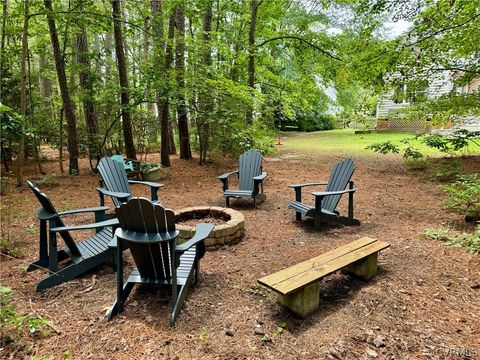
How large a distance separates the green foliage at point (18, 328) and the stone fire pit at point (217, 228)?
1.52 metres

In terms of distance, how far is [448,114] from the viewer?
7.18 meters

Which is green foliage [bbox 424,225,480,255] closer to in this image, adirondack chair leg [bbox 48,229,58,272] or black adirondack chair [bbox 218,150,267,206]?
black adirondack chair [bbox 218,150,267,206]

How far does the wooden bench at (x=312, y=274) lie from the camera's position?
2.11m

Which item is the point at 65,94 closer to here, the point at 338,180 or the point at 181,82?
the point at 181,82

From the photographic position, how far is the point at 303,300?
7.04 feet

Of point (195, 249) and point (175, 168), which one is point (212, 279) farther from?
point (175, 168)

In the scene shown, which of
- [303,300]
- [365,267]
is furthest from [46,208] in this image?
[365,267]

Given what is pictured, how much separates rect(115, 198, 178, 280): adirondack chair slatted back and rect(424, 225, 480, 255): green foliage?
3.01 metres

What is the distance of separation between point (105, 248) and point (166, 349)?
1307 mm

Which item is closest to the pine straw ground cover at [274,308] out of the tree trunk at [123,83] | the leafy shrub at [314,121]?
the tree trunk at [123,83]

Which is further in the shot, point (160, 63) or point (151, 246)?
point (160, 63)

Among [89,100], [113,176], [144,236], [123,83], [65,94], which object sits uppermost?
[123,83]

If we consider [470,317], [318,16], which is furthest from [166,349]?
[318,16]

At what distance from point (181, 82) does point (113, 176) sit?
3.96 m
